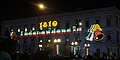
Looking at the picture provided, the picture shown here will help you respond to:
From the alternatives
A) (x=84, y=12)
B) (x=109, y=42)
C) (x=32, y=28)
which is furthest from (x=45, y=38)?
(x=109, y=42)

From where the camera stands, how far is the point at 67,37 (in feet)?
190

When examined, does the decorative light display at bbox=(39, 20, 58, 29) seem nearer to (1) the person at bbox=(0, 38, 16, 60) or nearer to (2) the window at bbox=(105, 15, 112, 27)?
(2) the window at bbox=(105, 15, 112, 27)

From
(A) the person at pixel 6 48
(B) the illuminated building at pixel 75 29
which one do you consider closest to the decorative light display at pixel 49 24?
(B) the illuminated building at pixel 75 29

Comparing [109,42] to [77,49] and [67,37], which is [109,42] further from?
[67,37]

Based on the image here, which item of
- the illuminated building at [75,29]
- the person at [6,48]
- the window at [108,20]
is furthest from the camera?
the window at [108,20]

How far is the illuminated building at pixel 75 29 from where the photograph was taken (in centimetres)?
5178

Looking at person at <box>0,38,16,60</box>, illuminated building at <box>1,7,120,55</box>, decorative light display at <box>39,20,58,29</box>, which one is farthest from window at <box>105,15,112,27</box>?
person at <box>0,38,16,60</box>

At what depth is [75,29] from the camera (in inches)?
2078

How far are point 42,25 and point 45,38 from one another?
5.99 meters

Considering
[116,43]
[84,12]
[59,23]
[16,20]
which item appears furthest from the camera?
[16,20]

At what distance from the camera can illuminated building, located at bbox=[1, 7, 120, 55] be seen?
5178 cm

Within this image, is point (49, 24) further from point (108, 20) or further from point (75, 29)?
point (108, 20)

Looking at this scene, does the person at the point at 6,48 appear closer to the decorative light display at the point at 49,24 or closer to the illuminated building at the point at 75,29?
the illuminated building at the point at 75,29

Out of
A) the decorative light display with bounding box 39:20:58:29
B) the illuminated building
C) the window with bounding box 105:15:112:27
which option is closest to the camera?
the illuminated building
